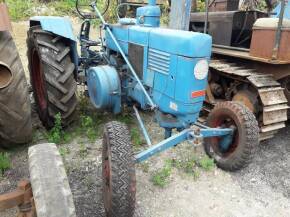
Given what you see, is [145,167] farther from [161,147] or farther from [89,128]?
[89,128]

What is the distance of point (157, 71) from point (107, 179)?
1.09 meters

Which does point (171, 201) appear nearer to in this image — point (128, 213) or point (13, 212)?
point (128, 213)

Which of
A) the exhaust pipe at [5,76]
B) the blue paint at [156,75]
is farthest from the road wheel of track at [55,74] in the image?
the exhaust pipe at [5,76]

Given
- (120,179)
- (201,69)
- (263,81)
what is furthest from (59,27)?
(263,81)

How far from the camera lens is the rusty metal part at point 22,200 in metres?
1.68

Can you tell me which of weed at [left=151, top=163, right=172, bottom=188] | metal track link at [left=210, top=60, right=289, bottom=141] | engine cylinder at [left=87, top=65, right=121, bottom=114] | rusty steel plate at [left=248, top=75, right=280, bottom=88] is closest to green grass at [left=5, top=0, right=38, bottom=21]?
engine cylinder at [left=87, top=65, right=121, bottom=114]

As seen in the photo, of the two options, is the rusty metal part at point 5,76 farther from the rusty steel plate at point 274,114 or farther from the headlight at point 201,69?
the rusty steel plate at point 274,114

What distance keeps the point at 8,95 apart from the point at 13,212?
2.87ft

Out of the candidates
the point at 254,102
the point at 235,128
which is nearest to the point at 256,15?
the point at 254,102

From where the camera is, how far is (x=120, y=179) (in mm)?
2393

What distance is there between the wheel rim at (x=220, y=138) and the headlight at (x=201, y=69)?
0.73 m

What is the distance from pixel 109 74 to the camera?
378 cm

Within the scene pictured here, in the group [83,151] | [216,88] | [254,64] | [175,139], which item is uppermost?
[254,64]

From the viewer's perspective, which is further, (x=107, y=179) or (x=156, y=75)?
(x=156, y=75)
